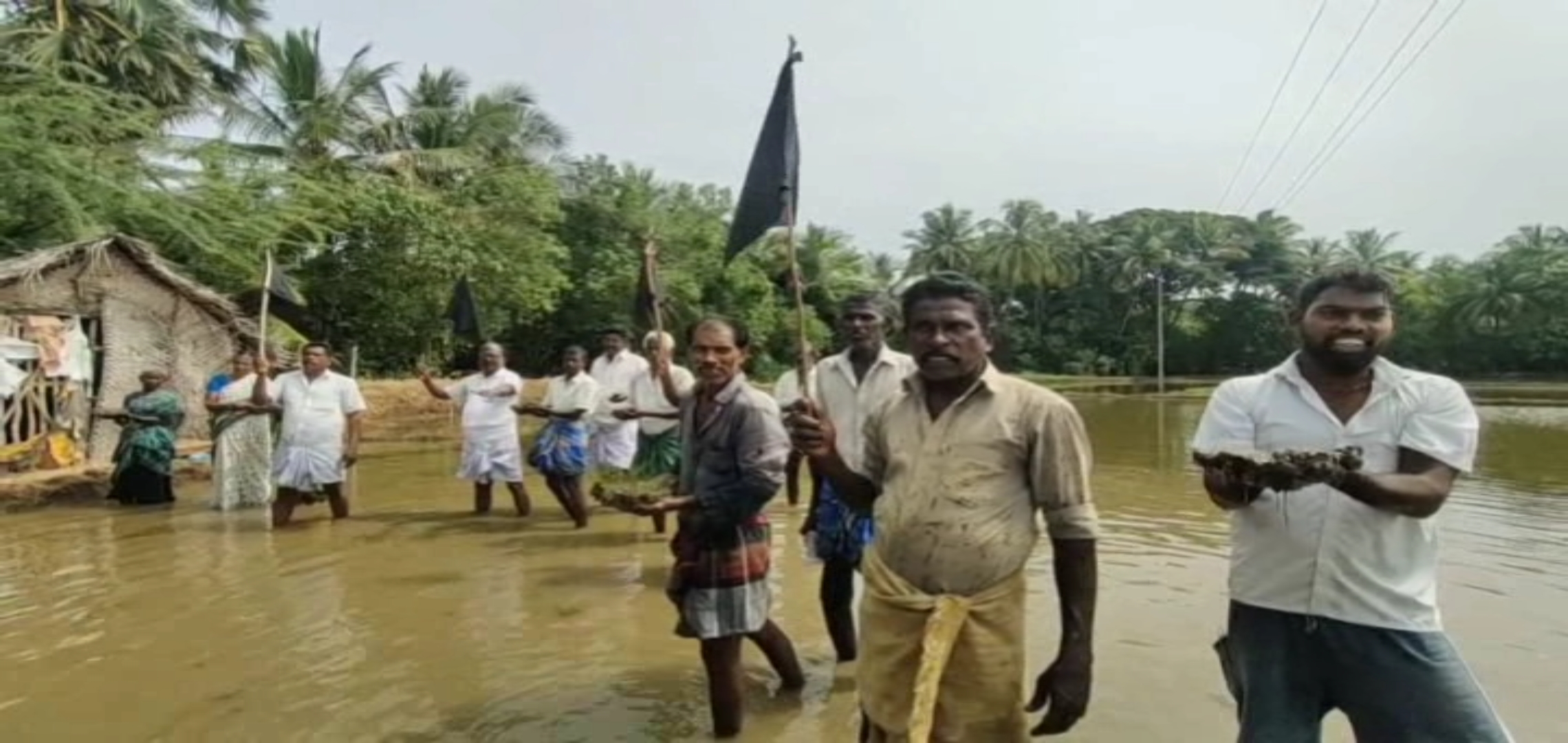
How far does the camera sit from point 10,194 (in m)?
13.1

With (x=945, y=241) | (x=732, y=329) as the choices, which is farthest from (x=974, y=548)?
(x=945, y=241)

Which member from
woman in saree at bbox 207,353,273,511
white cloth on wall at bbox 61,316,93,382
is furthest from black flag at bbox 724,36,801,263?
white cloth on wall at bbox 61,316,93,382

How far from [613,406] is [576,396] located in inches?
12.0

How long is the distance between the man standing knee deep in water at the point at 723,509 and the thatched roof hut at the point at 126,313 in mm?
9299

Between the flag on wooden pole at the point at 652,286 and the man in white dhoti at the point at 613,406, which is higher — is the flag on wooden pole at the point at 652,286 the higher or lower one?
the higher one

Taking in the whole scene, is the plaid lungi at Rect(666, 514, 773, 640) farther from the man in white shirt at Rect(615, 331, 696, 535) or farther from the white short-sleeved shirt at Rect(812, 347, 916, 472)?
the man in white shirt at Rect(615, 331, 696, 535)

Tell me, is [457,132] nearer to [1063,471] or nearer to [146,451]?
[146,451]

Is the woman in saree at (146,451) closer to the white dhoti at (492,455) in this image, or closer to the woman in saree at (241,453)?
the woman in saree at (241,453)

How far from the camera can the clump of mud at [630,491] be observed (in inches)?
182

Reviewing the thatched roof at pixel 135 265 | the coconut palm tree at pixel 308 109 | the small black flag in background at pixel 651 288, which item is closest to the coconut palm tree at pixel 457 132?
the coconut palm tree at pixel 308 109

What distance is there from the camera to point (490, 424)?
926cm

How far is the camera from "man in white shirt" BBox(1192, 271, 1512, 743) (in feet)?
8.56

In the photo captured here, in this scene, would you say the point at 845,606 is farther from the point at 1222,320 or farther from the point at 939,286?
the point at 1222,320

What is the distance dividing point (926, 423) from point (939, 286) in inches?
14.2
